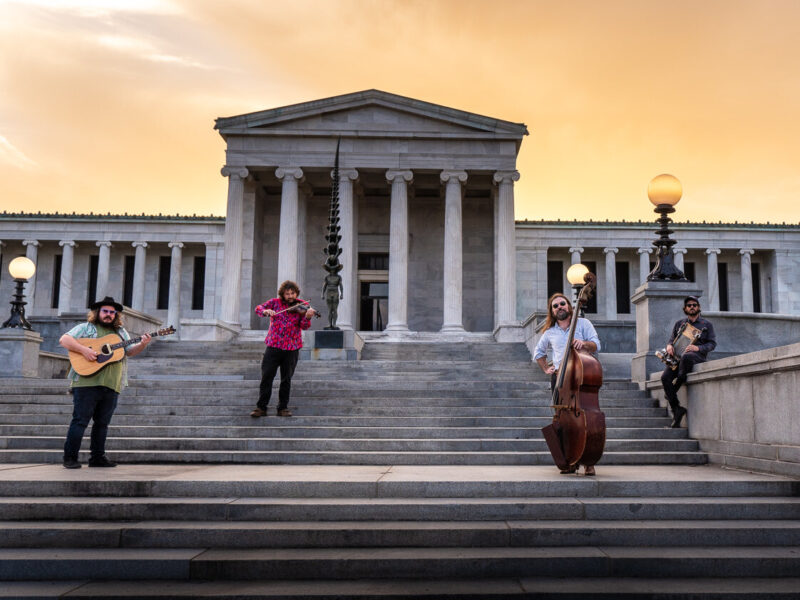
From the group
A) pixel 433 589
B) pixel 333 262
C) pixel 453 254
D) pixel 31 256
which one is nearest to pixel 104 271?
pixel 31 256

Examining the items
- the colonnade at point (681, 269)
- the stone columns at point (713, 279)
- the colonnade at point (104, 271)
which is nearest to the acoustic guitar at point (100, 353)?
the colonnade at point (104, 271)

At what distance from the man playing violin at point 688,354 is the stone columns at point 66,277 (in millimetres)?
41139

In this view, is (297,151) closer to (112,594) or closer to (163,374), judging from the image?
(163,374)

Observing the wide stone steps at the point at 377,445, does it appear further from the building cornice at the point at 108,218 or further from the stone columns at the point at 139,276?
the stone columns at the point at 139,276

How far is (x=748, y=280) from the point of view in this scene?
4488cm

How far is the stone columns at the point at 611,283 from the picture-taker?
44.4 meters

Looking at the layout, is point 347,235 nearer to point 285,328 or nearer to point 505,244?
point 505,244

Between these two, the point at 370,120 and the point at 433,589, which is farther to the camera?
the point at 370,120

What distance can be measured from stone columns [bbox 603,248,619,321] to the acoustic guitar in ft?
126

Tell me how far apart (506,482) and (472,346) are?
19.2 meters

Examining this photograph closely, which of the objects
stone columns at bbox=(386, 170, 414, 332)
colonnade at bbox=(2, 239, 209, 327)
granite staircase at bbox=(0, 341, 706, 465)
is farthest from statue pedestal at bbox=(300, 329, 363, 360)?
colonnade at bbox=(2, 239, 209, 327)

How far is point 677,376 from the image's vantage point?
37.6 feet

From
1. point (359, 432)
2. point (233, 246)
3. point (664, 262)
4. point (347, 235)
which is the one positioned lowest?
point (359, 432)

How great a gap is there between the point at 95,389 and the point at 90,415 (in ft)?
1.09
